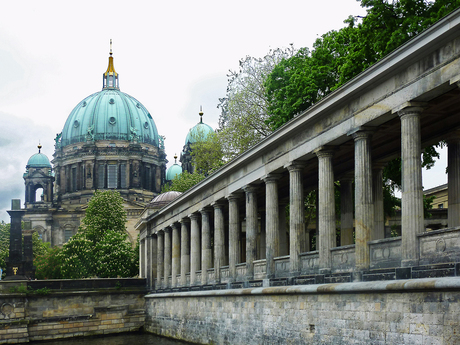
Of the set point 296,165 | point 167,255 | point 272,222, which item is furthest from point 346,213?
point 167,255

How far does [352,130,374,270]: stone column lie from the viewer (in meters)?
19.4

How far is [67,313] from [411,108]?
36.1 meters

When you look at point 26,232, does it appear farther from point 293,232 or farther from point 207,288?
point 293,232

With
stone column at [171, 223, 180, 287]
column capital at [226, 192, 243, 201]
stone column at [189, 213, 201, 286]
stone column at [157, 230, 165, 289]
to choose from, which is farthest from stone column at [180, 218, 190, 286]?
column capital at [226, 192, 243, 201]

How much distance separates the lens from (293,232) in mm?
24453

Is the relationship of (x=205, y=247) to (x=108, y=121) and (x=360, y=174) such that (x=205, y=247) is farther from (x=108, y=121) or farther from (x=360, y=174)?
(x=108, y=121)

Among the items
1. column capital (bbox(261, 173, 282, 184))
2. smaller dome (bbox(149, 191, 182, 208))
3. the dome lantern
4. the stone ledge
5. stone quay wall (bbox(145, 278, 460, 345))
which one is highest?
the dome lantern

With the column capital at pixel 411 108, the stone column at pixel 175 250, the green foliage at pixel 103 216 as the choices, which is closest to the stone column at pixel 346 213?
the column capital at pixel 411 108

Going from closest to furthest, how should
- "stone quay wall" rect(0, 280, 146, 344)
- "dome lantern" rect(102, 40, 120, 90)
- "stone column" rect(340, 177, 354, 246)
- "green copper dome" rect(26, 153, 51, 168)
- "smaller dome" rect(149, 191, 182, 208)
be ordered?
"stone column" rect(340, 177, 354, 246), "stone quay wall" rect(0, 280, 146, 344), "smaller dome" rect(149, 191, 182, 208), "green copper dome" rect(26, 153, 51, 168), "dome lantern" rect(102, 40, 120, 90)

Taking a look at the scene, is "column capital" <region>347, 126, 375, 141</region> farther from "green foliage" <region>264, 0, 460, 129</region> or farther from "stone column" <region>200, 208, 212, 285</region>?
"stone column" <region>200, 208, 212, 285</region>

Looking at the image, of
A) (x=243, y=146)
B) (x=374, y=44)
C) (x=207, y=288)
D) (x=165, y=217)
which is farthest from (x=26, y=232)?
(x=374, y=44)

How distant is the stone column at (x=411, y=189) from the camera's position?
55.9ft

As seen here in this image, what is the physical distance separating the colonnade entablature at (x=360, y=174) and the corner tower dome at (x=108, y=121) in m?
72.1

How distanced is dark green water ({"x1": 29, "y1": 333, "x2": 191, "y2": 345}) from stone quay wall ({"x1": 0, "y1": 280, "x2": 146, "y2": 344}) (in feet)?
4.04
